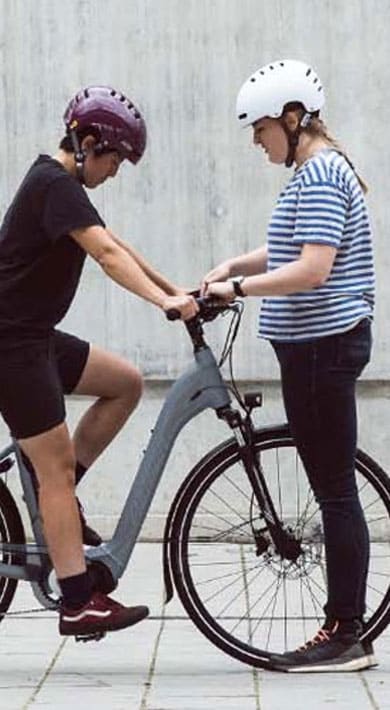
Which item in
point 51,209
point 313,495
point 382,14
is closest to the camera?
point 51,209

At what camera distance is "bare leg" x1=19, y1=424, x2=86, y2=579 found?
266 inches

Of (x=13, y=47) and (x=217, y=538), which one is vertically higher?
(x=13, y=47)

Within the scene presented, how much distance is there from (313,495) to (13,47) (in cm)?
385

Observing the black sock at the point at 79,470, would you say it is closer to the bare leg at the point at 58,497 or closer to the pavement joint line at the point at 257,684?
the bare leg at the point at 58,497

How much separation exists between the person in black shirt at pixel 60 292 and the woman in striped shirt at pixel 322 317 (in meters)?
A: 0.37

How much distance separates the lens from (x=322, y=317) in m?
6.79

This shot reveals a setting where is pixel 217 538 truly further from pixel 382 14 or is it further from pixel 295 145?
pixel 382 14

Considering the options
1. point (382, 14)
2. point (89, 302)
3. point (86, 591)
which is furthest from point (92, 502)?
point (86, 591)

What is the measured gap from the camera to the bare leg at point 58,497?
6762 millimetres

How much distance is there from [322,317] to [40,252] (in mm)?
923

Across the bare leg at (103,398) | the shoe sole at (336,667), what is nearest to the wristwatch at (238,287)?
the bare leg at (103,398)

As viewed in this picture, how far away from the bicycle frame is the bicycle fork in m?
0.08

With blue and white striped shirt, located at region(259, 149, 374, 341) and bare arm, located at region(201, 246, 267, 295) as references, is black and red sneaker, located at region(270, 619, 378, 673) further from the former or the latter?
bare arm, located at region(201, 246, 267, 295)

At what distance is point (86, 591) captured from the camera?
6832 mm
